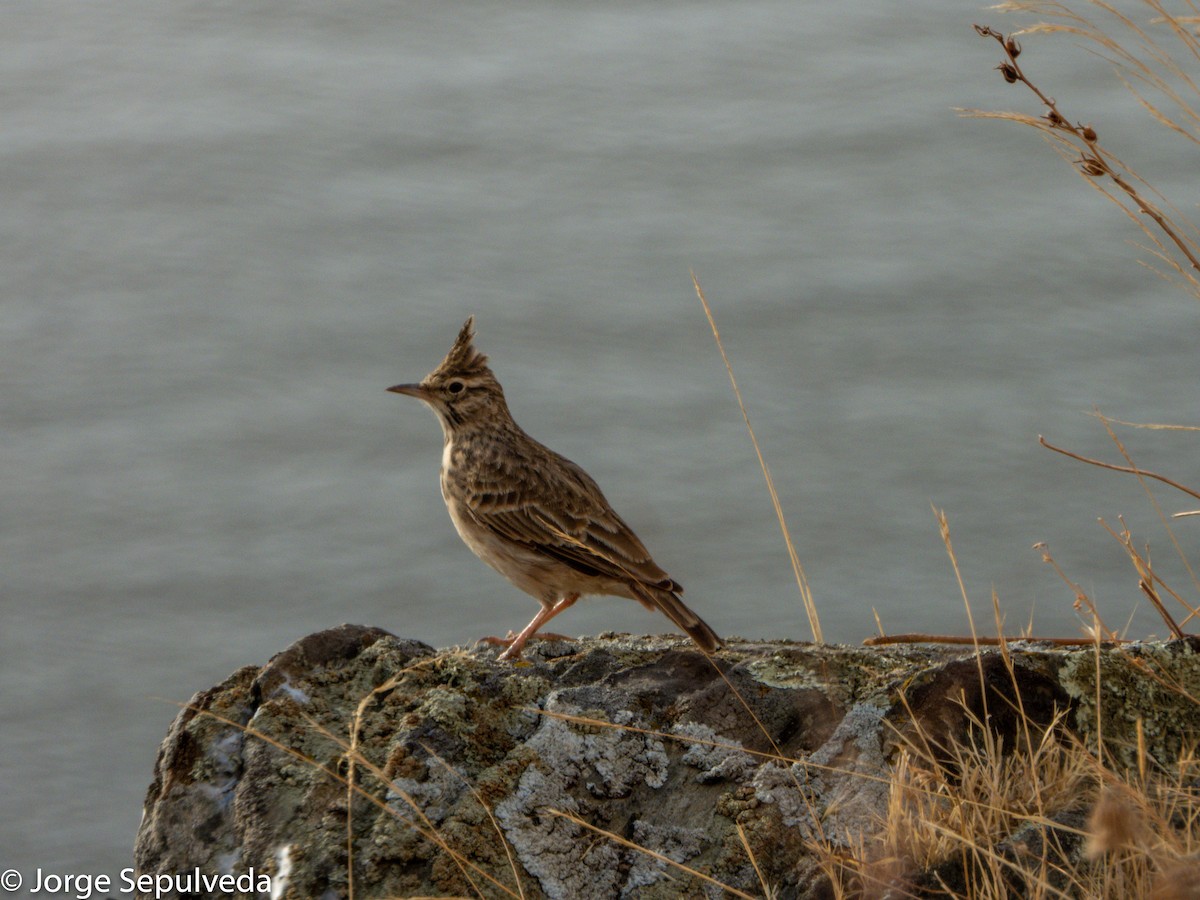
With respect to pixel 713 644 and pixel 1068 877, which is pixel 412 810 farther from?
pixel 1068 877

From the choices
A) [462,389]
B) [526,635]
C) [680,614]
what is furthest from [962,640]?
[462,389]

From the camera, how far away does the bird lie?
206 inches

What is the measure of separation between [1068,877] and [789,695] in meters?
1.02

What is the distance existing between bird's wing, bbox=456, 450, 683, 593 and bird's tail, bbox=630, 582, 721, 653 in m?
0.05

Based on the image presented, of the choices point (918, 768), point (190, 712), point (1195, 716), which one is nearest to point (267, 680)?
point (190, 712)

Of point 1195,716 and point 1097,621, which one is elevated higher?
point 1097,621

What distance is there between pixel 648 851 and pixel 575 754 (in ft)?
1.73

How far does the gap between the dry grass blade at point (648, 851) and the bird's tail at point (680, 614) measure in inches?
31.8

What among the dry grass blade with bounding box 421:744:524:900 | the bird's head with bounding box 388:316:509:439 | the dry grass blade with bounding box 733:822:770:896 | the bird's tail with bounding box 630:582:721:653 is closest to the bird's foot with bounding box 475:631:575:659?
the bird's tail with bounding box 630:582:721:653

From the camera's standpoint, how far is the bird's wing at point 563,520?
5.20 meters

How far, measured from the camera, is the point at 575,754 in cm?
396

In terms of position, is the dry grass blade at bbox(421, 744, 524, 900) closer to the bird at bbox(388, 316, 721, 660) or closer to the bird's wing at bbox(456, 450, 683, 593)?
the bird at bbox(388, 316, 721, 660)

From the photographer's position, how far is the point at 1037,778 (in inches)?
142

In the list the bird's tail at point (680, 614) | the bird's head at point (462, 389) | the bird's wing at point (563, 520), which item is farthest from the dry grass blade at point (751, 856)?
the bird's head at point (462, 389)
